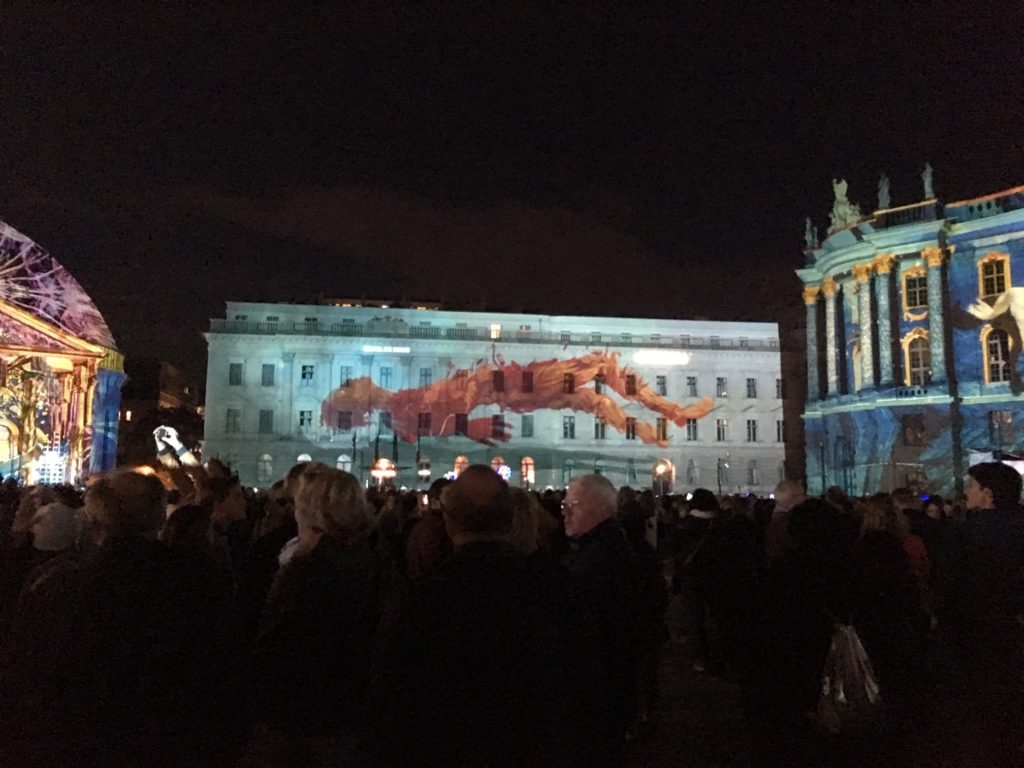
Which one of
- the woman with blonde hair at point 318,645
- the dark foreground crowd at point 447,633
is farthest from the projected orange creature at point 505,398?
the woman with blonde hair at point 318,645

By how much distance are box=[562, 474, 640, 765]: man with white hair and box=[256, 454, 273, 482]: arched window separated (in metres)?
52.8

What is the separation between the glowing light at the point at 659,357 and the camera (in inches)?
2359

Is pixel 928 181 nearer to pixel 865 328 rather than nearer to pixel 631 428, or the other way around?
pixel 865 328

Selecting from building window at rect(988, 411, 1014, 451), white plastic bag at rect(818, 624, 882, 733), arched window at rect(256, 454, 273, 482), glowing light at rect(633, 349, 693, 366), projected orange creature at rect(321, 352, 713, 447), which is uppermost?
glowing light at rect(633, 349, 693, 366)

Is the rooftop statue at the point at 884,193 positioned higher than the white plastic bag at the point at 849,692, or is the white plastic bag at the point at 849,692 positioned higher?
the rooftop statue at the point at 884,193

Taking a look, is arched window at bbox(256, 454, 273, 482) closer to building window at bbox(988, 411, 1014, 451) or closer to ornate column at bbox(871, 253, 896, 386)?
ornate column at bbox(871, 253, 896, 386)

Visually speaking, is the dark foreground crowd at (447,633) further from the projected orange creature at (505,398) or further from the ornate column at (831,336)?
the projected orange creature at (505,398)

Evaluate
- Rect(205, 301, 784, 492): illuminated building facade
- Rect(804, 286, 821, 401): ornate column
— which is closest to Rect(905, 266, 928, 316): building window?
Rect(804, 286, 821, 401): ornate column

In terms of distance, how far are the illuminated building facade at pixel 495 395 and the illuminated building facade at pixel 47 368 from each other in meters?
17.0

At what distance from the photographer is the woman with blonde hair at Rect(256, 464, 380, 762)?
10.9ft

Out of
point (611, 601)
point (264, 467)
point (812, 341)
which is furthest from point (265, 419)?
point (611, 601)

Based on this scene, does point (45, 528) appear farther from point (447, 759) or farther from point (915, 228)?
point (915, 228)

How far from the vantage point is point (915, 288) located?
38125 millimetres

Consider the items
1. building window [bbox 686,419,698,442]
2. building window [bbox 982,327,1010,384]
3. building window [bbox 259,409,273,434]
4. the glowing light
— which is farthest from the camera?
building window [bbox 686,419,698,442]
